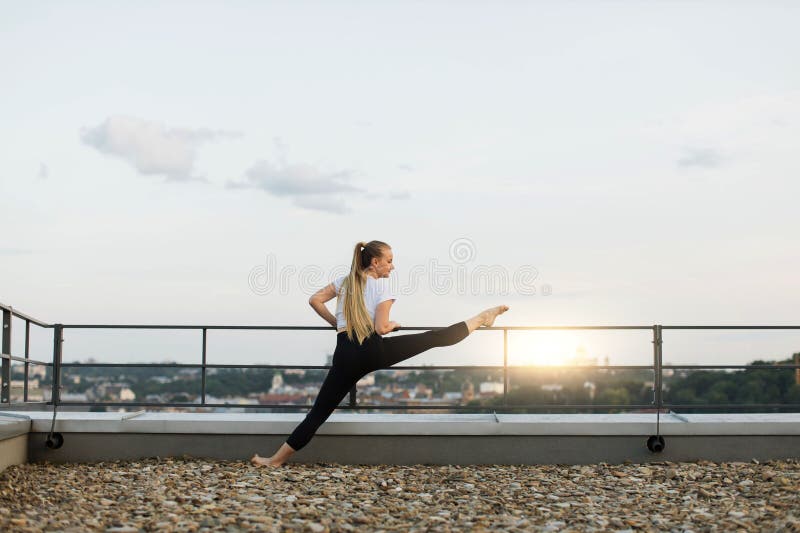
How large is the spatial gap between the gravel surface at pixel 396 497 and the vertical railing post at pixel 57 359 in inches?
28.5

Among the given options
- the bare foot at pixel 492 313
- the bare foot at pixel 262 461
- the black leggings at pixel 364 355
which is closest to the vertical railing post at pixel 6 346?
the bare foot at pixel 262 461

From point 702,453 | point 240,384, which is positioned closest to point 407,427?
point 702,453

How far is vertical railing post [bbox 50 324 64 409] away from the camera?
8.84 meters

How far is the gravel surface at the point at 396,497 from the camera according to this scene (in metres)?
6.28

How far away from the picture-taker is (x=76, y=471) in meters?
8.06

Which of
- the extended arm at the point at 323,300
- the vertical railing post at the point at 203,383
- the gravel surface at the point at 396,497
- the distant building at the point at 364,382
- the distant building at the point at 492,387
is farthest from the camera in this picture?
the distant building at the point at 492,387

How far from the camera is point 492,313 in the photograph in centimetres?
784

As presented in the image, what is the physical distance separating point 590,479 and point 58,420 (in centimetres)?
494

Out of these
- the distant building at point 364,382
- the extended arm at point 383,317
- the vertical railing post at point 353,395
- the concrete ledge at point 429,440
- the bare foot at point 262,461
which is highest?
the extended arm at point 383,317

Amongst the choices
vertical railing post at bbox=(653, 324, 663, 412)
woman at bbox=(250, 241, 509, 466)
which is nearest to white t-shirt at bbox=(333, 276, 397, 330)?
woman at bbox=(250, 241, 509, 466)

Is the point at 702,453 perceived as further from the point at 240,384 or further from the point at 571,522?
the point at 240,384

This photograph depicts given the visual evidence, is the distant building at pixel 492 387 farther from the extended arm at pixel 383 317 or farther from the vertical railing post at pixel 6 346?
the vertical railing post at pixel 6 346

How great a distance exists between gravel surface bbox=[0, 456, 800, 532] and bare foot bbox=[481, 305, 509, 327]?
4.39ft

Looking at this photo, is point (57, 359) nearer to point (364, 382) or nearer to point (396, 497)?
point (364, 382)
